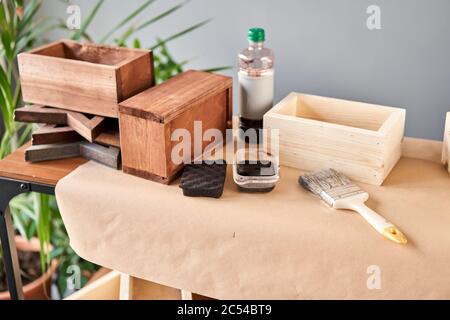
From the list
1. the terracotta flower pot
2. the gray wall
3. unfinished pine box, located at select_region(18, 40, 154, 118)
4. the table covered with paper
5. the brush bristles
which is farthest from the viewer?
the terracotta flower pot

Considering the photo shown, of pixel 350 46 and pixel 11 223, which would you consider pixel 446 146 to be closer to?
pixel 350 46

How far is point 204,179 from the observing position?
1167mm

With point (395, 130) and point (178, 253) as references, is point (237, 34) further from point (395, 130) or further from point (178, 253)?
point (178, 253)

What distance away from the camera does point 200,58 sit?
1761mm

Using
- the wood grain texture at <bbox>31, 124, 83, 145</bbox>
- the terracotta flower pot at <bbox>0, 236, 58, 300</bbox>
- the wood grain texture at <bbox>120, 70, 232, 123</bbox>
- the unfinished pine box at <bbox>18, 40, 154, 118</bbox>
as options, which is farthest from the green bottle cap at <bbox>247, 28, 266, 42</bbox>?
the terracotta flower pot at <bbox>0, 236, 58, 300</bbox>

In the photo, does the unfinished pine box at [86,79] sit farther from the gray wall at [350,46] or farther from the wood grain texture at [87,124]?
the gray wall at [350,46]

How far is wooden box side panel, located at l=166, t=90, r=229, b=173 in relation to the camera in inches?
46.4

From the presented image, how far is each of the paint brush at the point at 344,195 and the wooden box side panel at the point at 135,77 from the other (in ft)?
1.33

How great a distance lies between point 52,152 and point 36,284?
25.6 inches

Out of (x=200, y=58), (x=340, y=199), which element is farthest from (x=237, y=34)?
(x=340, y=199)

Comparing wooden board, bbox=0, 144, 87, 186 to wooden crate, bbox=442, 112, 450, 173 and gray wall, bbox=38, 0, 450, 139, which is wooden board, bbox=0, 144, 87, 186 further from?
wooden crate, bbox=442, 112, 450, 173

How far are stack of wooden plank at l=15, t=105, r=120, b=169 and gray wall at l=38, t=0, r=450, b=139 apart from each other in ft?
1.74
